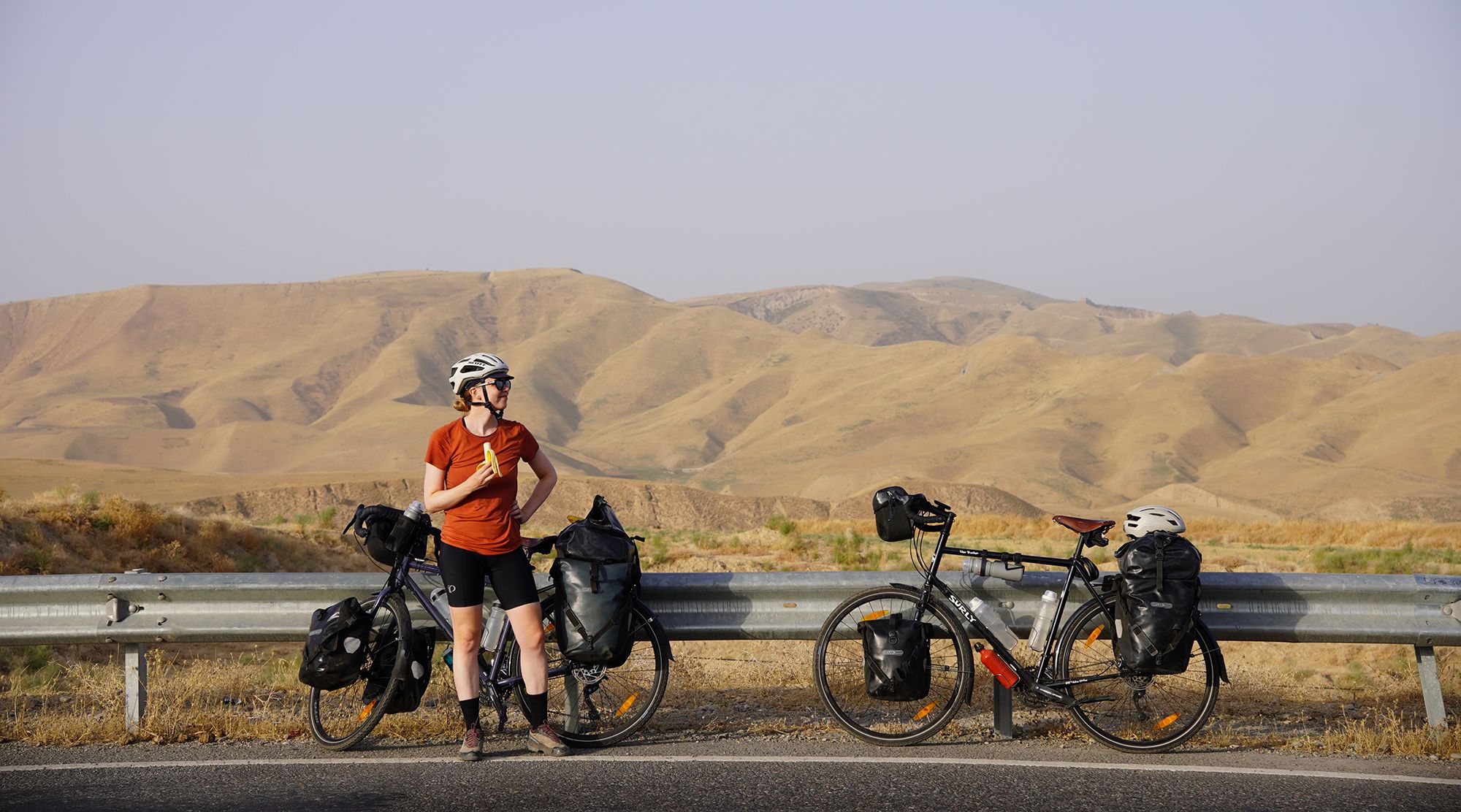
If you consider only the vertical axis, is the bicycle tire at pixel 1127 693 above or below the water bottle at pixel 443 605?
below

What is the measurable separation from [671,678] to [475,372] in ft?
10.9

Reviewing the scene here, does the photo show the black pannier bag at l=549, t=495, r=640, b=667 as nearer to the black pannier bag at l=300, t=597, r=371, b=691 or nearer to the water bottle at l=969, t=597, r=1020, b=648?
the black pannier bag at l=300, t=597, r=371, b=691

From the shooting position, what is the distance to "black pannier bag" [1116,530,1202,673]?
6.02 metres

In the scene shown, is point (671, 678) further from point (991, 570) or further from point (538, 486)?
point (991, 570)

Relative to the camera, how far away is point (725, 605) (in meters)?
6.79

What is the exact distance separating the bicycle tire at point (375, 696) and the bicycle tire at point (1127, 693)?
11.0ft

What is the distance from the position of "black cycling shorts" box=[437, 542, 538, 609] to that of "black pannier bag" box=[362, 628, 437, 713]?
458mm

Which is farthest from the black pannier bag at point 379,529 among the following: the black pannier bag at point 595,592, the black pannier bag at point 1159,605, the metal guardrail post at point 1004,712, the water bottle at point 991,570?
the black pannier bag at point 1159,605

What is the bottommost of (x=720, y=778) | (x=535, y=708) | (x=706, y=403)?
(x=720, y=778)

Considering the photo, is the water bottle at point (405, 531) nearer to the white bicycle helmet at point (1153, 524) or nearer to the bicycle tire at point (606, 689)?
the bicycle tire at point (606, 689)

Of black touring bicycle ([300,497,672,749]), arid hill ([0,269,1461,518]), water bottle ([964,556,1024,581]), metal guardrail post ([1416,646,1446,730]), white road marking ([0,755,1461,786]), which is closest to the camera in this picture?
white road marking ([0,755,1461,786])

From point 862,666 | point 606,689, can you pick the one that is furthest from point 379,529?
point 862,666

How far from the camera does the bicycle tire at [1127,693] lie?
6.17 meters

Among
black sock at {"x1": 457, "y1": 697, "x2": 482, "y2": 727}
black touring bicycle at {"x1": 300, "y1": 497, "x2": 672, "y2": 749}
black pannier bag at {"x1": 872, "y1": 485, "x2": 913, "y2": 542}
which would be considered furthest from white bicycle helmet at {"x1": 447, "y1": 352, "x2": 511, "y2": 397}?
black pannier bag at {"x1": 872, "y1": 485, "x2": 913, "y2": 542}
